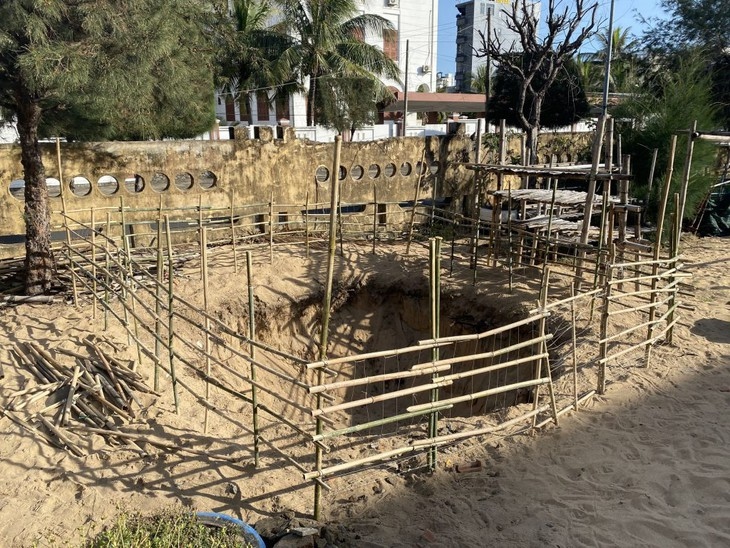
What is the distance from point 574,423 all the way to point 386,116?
83.4ft

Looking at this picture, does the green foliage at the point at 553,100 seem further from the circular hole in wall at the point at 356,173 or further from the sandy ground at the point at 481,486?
the sandy ground at the point at 481,486

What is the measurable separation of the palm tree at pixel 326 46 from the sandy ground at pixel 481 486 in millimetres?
10683

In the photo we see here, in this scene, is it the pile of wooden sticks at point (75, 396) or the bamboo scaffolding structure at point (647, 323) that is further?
the bamboo scaffolding structure at point (647, 323)

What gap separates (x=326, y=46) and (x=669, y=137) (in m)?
7.76

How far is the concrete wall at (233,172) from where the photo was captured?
27.8 feet

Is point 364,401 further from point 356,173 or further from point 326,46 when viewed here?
point 326,46

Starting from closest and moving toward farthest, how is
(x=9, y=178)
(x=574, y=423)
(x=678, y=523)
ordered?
(x=678, y=523)
(x=574, y=423)
(x=9, y=178)

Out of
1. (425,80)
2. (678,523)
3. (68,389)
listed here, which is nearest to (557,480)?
(678,523)

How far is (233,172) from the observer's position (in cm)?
976

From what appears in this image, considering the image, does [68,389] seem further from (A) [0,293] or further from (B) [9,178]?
(B) [9,178]

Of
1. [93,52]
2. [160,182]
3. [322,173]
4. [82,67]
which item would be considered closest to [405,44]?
[322,173]

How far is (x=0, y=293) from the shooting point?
22.8 feet

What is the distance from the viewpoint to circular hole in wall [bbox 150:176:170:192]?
9.25 m

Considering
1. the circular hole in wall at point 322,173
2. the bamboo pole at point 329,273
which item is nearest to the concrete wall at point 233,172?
the circular hole in wall at point 322,173
